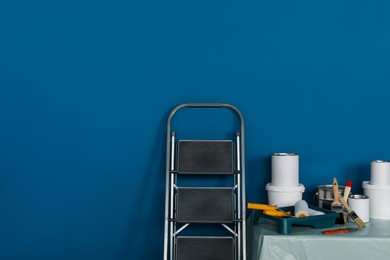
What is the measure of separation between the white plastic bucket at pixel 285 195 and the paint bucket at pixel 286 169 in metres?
0.03

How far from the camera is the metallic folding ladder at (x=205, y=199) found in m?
2.60

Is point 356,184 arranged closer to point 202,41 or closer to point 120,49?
point 202,41

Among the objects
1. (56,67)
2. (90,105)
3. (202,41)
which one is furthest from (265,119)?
(56,67)

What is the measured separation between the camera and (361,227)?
2.37 m

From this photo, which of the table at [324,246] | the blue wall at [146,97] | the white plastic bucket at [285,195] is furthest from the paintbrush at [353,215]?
the blue wall at [146,97]

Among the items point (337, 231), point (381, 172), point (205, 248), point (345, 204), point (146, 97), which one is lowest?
point (205, 248)

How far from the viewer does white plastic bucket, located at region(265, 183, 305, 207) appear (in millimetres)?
2570

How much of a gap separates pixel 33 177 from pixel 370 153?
1.77m

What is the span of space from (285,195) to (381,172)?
480 mm

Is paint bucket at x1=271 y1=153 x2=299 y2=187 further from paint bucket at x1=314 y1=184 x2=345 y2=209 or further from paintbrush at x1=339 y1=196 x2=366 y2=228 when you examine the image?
paintbrush at x1=339 y1=196 x2=366 y2=228

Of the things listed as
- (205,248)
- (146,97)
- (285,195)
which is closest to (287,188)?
(285,195)

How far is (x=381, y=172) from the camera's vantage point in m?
2.57

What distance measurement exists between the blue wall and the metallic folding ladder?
0.14m

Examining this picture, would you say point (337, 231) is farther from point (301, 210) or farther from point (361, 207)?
point (361, 207)
